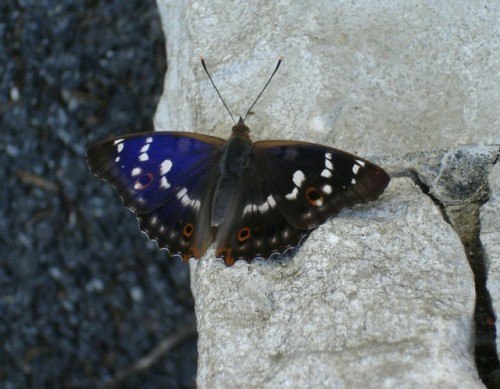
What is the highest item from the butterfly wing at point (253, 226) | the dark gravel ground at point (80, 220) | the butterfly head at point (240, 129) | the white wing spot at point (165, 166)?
the butterfly head at point (240, 129)

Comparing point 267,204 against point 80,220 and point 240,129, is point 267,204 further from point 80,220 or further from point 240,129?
point 80,220

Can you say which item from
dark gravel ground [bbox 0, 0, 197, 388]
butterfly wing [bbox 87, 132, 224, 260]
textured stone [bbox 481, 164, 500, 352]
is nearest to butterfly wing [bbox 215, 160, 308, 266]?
butterfly wing [bbox 87, 132, 224, 260]

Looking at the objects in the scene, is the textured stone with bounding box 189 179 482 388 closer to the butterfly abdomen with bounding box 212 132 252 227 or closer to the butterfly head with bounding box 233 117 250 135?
the butterfly abdomen with bounding box 212 132 252 227

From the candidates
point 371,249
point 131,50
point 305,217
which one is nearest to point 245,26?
point 305,217

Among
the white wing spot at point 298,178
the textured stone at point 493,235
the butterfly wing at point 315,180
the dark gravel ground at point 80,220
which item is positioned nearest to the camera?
the textured stone at point 493,235

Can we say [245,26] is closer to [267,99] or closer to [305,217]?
[267,99]

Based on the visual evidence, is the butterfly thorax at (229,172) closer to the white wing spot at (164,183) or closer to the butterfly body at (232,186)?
the butterfly body at (232,186)

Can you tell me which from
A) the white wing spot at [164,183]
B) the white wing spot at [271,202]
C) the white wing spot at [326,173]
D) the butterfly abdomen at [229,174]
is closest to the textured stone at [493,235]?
the white wing spot at [326,173]
